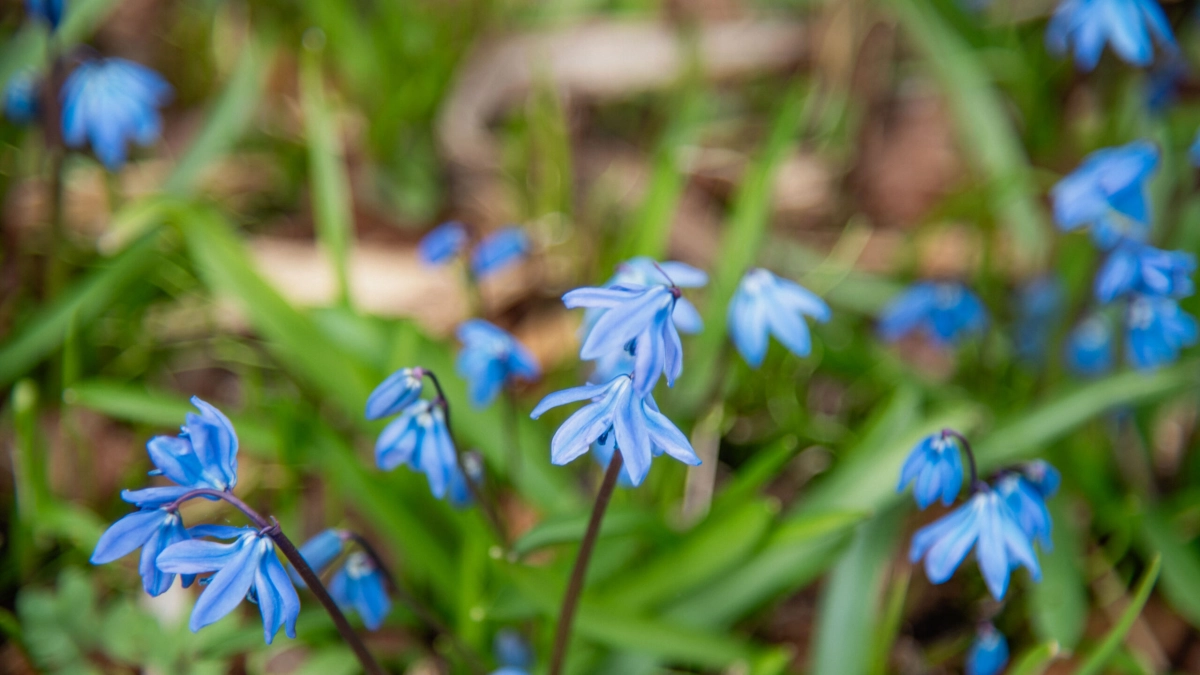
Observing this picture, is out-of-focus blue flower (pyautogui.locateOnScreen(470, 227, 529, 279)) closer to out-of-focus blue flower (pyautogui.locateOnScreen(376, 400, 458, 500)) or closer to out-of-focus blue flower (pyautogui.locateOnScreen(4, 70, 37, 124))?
out-of-focus blue flower (pyautogui.locateOnScreen(376, 400, 458, 500))

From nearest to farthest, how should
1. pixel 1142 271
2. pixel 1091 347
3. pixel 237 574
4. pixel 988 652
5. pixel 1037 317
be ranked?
1. pixel 237 574
2. pixel 988 652
3. pixel 1142 271
4. pixel 1091 347
5. pixel 1037 317

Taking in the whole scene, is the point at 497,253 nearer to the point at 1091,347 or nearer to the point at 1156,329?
the point at 1156,329

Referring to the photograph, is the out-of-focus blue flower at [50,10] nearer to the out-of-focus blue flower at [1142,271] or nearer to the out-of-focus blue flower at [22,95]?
the out-of-focus blue flower at [22,95]

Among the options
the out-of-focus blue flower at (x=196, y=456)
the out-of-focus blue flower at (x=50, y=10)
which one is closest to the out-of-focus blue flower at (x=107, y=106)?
the out-of-focus blue flower at (x=50, y=10)

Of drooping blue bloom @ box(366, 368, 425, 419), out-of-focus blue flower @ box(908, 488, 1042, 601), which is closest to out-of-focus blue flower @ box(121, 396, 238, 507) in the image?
drooping blue bloom @ box(366, 368, 425, 419)

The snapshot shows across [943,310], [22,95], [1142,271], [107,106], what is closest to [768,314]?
[1142,271]
